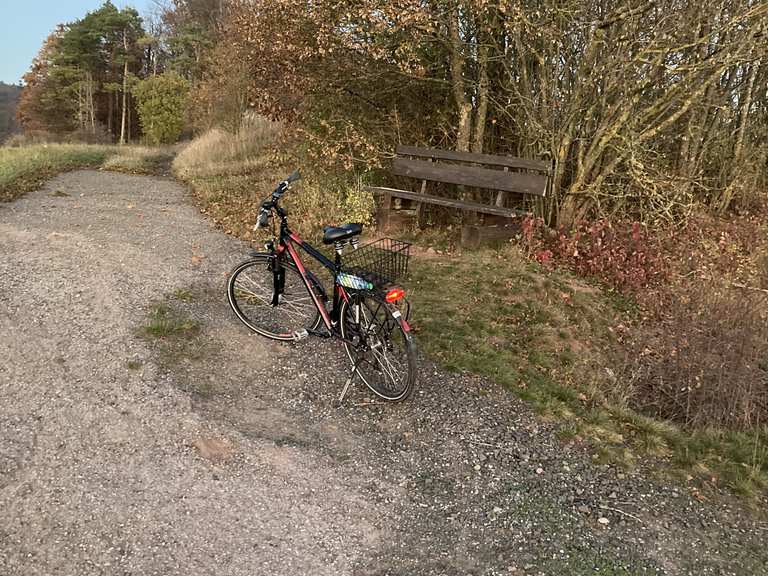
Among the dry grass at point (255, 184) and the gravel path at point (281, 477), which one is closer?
the gravel path at point (281, 477)

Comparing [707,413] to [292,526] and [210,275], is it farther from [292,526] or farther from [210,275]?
[210,275]

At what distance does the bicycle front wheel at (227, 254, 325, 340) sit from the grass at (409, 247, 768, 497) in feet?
3.52

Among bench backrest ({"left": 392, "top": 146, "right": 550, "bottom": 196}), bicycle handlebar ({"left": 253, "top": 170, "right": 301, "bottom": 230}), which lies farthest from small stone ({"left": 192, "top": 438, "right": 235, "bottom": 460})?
bench backrest ({"left": 392, "top": 146, "right": 550, "bottom": 196})

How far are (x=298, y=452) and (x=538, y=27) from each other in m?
5.58

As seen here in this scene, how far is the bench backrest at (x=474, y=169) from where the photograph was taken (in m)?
7.18

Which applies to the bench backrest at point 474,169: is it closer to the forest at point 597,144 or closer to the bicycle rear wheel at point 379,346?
the forest at point 597,144

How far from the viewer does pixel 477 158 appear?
7566 millimetres

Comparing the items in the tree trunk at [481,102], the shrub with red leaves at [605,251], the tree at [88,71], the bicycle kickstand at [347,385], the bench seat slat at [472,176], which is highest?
the tree at [88,71]

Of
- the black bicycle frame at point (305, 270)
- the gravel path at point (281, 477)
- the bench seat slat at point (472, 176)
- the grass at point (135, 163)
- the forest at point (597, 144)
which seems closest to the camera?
the gravel path at point (281, 477)

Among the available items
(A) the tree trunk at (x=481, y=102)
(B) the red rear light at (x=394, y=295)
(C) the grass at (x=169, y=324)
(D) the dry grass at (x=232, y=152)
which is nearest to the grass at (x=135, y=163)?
(D) the dry grass at (x=232, y=152)

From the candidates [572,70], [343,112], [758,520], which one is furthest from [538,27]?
[758,520]

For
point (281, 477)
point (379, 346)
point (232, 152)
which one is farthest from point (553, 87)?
point (232, 152)

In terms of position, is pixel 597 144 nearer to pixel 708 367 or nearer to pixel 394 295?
pixel 708 367

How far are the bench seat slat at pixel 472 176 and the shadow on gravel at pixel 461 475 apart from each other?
3.39m
